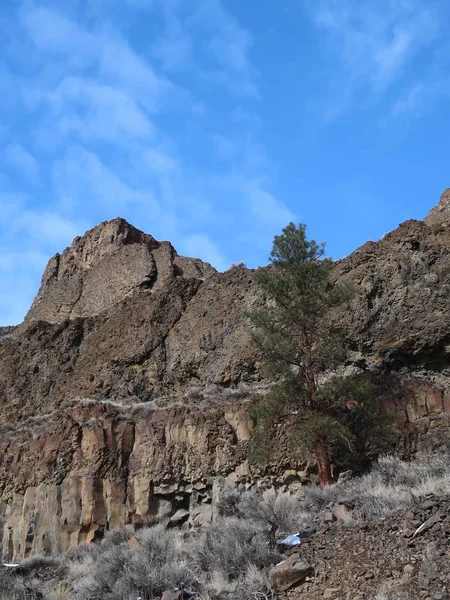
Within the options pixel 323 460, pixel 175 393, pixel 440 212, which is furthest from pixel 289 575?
pixel 440 212

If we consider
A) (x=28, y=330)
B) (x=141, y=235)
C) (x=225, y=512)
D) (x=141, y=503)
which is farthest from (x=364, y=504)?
(x=141, y=235)

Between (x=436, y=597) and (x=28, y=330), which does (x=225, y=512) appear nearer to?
(x=436, y=597)

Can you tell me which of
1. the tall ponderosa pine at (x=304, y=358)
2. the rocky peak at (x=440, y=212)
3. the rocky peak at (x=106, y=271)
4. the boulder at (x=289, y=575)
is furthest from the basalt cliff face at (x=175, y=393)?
the boulder at (x=289, y=575)

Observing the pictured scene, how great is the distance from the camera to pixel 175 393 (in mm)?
25609

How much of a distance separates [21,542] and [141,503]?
5678mm

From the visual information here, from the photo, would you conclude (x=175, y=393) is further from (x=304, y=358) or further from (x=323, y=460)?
(x=323, y=460)

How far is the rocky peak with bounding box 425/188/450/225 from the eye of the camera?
27.6 m

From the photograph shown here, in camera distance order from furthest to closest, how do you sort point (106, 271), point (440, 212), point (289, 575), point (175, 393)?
point (106, 271), point (440, 212), point (175, 393), point (289, 575)

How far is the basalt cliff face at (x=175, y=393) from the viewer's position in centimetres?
2050

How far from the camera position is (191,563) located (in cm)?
1107

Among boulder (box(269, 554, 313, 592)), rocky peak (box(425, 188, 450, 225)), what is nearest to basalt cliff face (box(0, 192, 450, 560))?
rocky peak (box(425, 188, 450, 225))

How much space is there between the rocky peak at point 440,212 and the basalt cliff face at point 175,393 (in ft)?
0.45

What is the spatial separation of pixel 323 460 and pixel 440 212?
672 inches

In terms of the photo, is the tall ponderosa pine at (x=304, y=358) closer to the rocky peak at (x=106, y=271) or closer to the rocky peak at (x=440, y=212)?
the rocky peak at (x=440, y=212)
